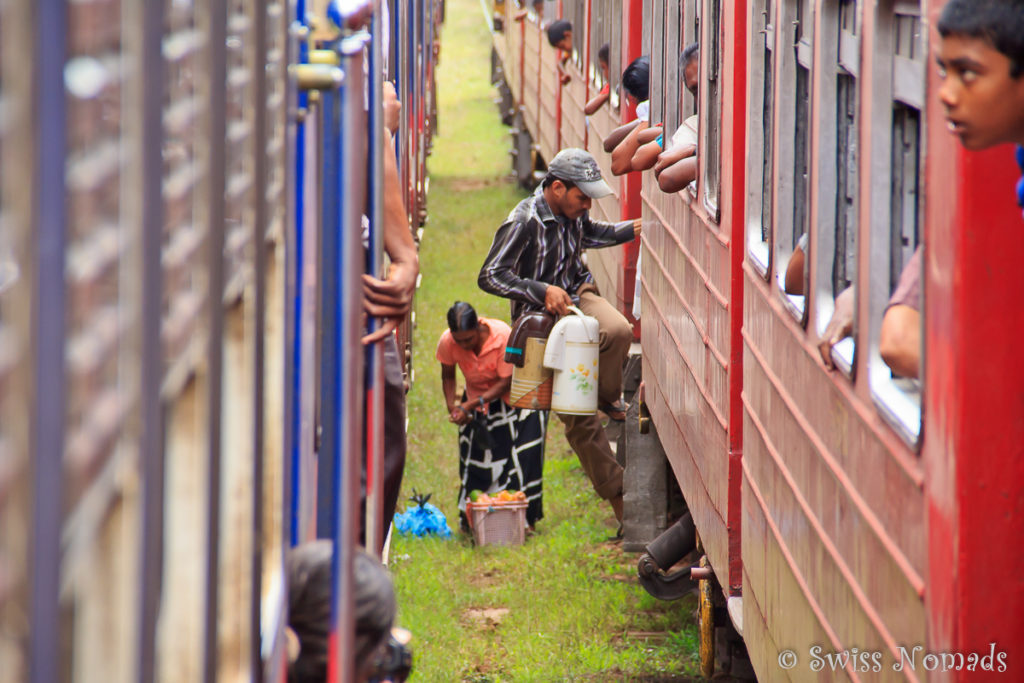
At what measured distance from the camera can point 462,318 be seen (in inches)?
254

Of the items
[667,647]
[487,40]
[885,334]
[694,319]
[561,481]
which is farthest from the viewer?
[487,40]

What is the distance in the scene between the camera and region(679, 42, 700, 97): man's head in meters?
4.99

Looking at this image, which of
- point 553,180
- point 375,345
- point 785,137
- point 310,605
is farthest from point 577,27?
point 310,605

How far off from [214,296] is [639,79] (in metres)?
5.79

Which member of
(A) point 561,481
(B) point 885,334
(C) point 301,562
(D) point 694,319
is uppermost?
(B) point 885,334

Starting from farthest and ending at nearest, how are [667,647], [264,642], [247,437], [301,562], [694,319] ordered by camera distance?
[667,647] < [694,319] < [301,562] < [264,642] < [247,437]

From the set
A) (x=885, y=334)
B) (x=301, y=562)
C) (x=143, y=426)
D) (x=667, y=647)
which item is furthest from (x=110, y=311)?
(x=667, y=647)

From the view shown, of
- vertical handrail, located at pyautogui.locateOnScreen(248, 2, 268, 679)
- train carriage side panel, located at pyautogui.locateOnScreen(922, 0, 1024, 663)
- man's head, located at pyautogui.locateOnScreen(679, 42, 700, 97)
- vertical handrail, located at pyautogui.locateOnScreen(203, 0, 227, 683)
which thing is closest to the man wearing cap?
man's head, located at pyautogui.locateOnScreen(679, 42, 700, 97)

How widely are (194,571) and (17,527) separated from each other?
1.45 feet

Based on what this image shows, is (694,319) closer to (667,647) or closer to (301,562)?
(667,647)

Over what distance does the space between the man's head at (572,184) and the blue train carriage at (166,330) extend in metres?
4.40

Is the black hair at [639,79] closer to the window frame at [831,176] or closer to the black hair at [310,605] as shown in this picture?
the window frame at [831,176]

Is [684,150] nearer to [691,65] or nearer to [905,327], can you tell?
[691,65]

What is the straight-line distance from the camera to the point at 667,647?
5535mm
